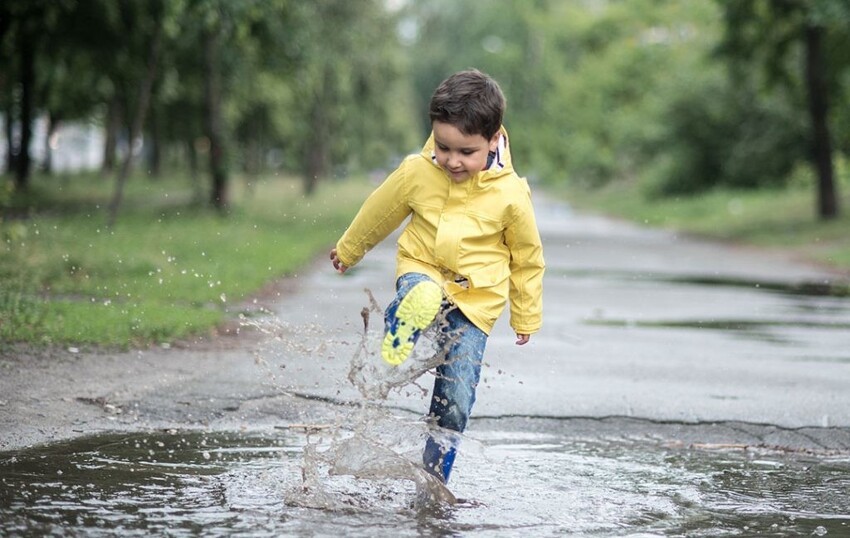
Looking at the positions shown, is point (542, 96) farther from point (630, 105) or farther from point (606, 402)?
point (606, 402)

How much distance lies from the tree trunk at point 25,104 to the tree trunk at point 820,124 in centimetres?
1721

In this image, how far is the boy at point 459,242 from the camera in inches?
199

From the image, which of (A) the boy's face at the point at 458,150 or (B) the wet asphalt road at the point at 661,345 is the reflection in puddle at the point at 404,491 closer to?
(B) the wet asphalt road at the point at 661,345

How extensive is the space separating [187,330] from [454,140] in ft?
17.7

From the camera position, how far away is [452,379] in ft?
17.2

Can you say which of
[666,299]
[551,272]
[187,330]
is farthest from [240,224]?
[187,330]

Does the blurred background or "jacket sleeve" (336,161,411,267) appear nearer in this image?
"jacket sleeve" (336,161,411,267)

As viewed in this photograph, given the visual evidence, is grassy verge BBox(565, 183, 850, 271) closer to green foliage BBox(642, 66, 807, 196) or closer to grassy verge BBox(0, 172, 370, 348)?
green foliage BBox(642, 66, 807, 196)

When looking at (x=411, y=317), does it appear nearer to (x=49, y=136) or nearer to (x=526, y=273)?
(x=526, y=273)

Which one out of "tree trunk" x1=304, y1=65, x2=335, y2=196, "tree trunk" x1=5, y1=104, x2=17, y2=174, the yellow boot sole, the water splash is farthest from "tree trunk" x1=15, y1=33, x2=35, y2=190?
the yellow boot sole

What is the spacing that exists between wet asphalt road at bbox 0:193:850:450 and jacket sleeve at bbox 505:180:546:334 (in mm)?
618

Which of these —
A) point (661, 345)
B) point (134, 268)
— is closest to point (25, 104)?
point (134, 268)

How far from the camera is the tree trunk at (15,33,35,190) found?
96.1ft

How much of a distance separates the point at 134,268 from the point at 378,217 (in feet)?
29.9
